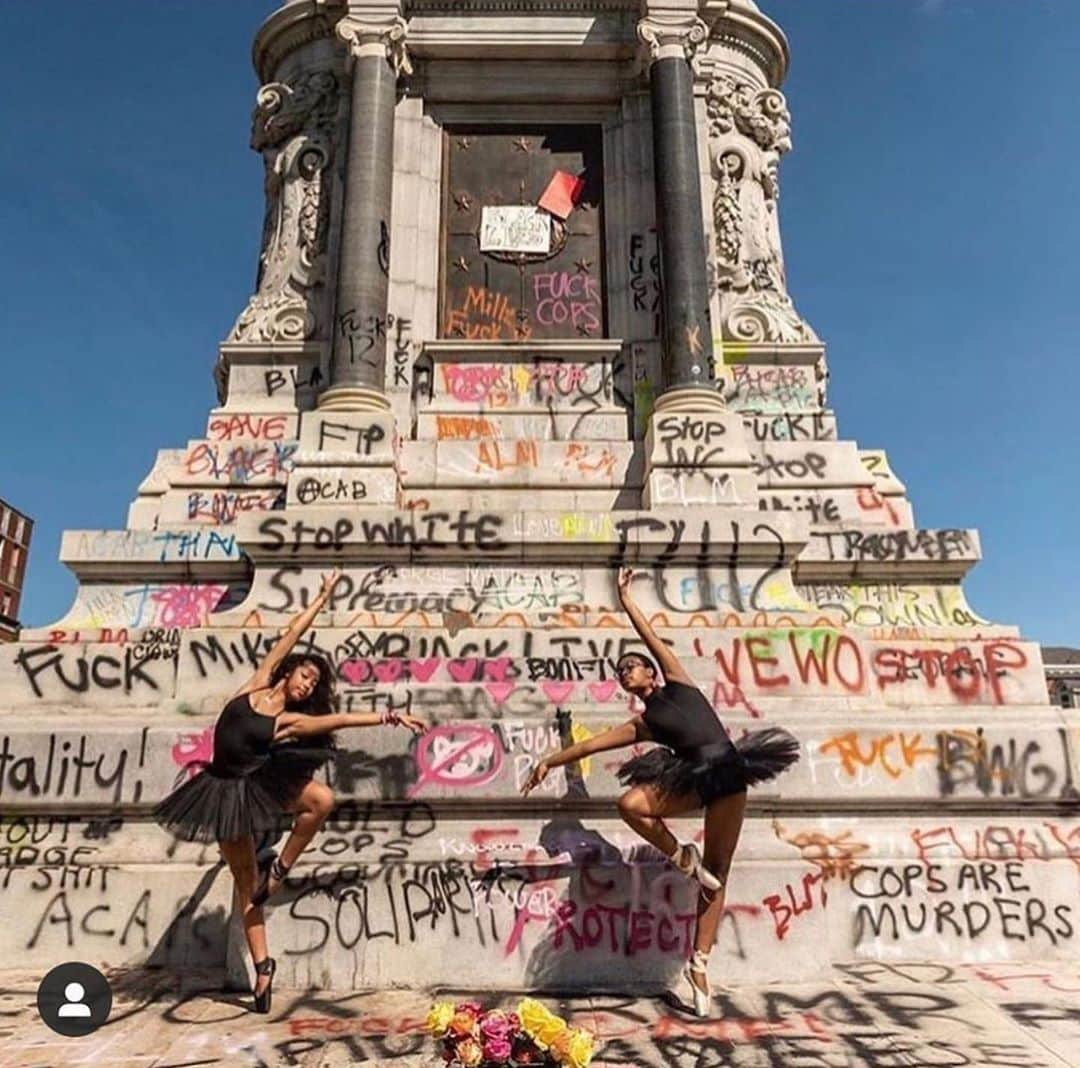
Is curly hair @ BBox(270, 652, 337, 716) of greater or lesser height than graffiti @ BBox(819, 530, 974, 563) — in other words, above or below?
below

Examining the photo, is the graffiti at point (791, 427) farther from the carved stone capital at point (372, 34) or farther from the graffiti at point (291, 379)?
the carved stone capital at point (372, 34)

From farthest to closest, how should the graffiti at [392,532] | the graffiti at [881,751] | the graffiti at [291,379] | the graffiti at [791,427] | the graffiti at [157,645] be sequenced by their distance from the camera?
the graffiti at [291,379]
the graffiti at [791,427]
the graffiti at [392,532]
the graffiti at [157,645]
the graffiti at [881,751]

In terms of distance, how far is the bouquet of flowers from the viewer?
3.66 m

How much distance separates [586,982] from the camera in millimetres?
6281

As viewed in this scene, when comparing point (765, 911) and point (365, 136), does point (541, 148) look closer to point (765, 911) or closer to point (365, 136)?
point (365, 136)

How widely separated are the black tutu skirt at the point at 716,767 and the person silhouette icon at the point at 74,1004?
346 centimetres

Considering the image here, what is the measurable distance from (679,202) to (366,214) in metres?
4.46

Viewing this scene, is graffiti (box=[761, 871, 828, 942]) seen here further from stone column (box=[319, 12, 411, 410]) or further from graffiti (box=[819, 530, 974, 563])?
stone column (box=[319, 12, 411, 410])

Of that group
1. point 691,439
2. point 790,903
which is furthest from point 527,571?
point 790,903

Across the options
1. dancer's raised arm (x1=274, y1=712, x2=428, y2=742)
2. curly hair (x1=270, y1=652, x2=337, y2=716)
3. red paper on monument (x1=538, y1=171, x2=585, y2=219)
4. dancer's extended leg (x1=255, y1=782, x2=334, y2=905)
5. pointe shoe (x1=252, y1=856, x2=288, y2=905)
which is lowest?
pointe shoe (x1=252, y1=856, x2=288, y2=905)

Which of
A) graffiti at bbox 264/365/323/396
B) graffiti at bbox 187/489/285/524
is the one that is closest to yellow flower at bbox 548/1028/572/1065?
graffiti at bbox 187/489/285/524

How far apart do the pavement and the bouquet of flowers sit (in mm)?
1105

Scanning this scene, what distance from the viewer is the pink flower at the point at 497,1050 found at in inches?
146

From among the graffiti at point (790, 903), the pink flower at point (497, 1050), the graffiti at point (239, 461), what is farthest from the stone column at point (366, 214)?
the pink flower at point (497, 1050)
